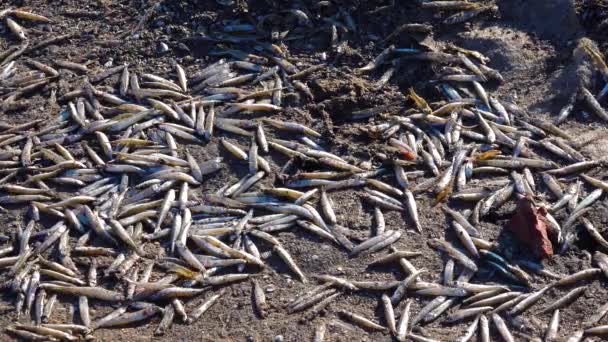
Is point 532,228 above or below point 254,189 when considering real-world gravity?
above

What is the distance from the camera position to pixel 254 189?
269 inches

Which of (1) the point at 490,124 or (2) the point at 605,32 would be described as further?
(2) the point at 605,32

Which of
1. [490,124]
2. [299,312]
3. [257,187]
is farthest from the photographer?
[490,124]

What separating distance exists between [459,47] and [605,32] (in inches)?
47.4

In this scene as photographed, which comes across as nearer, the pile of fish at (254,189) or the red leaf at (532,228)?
the pile of fish at (254,189)

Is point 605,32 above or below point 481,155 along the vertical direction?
above

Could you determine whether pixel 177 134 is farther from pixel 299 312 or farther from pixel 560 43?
pixel 560 43

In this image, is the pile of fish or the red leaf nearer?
the pile of fish

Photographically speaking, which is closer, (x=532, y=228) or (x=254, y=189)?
(x=532, y=228)

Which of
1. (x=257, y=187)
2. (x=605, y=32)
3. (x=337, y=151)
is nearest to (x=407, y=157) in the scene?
(x=337, y=151)

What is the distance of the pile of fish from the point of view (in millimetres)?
6145

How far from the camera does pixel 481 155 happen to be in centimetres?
705

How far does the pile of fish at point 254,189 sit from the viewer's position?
6145 millimetres

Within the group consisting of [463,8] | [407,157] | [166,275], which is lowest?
[166,275]
